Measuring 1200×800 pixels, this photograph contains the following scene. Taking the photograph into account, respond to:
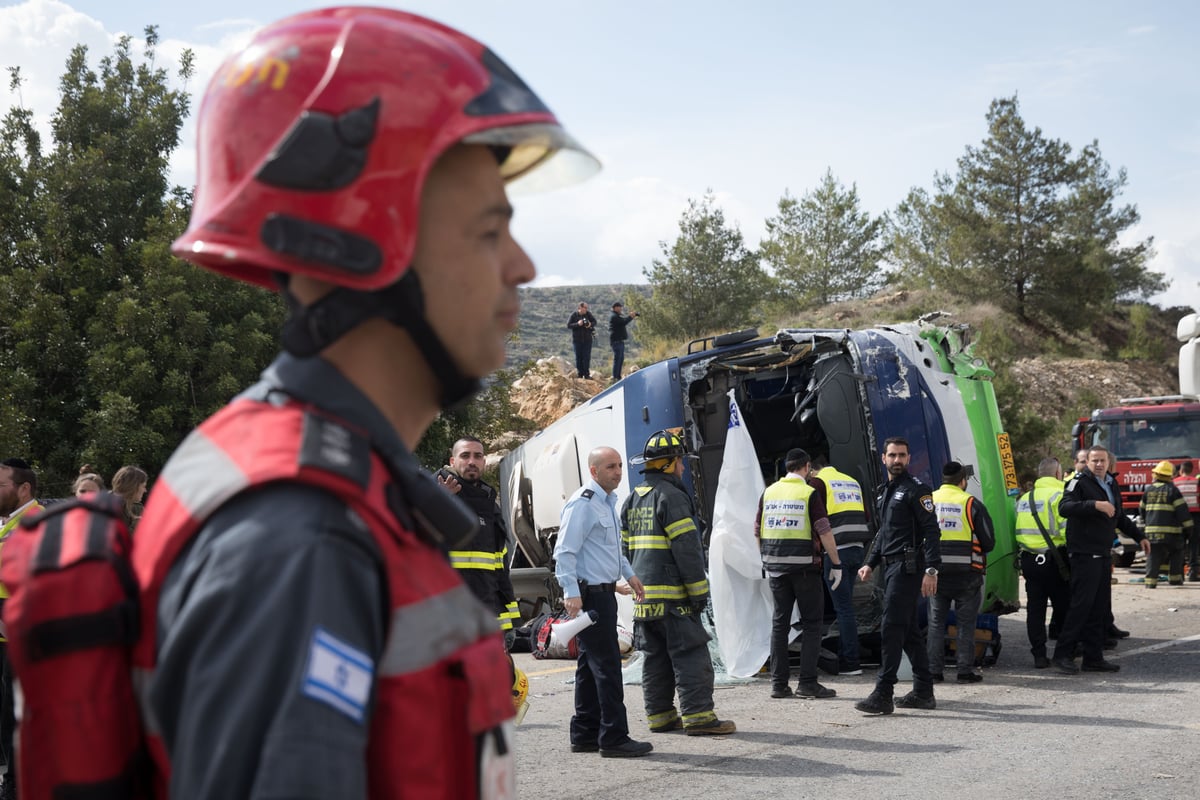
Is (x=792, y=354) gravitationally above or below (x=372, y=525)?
above

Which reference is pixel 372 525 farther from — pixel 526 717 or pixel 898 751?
pixel 526 717

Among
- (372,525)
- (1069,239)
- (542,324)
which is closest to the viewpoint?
(372,525)

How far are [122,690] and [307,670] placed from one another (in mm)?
255

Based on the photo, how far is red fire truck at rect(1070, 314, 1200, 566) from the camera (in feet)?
63.6

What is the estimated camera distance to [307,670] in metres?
1.03

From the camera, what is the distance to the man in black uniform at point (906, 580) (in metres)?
8.52

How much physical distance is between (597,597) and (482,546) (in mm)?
908

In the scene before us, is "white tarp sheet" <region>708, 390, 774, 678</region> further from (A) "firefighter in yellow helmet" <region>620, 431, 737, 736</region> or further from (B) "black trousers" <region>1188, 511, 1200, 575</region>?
(B) "black trousers" <region>1188, 511, 1200, 575</region>

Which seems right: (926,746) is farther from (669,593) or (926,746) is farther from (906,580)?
(669,593)

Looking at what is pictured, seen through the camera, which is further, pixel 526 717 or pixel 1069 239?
pixel 1069 239

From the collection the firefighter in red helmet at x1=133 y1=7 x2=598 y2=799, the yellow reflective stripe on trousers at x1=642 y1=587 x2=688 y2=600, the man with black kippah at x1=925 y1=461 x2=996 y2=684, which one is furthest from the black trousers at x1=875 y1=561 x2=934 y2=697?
the firefighter in red helmet at x1=133 y1=7 x2=598 y2=799

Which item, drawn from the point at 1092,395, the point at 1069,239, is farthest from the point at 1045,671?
the point at 1069,239

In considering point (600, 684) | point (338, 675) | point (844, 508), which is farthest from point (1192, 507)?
point (338, 675)

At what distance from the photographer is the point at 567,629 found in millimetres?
7352
